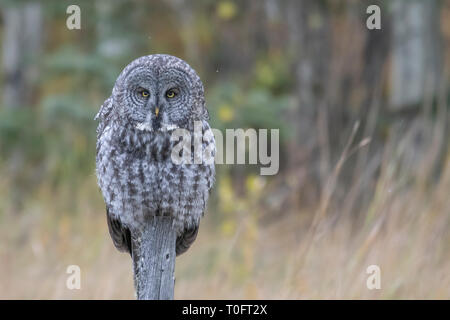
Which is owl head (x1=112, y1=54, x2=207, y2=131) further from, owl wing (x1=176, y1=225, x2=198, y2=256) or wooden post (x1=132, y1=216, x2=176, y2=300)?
owl wing (x1=176, y1=225, x2=198, y2=256)

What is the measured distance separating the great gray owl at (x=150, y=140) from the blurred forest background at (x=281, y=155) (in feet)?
2.53

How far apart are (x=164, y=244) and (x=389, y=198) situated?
6.53 ft

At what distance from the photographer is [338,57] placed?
28.6ft

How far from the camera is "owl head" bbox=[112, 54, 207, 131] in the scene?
2.79m

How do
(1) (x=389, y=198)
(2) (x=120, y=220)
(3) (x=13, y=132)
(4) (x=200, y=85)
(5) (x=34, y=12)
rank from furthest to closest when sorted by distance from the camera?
(5) (x=34, y=12) → (3) (x=13, y=132) → (1) (x=389, y=198) → (2) (x=120, y=220) → (4) (x=200, y=85)

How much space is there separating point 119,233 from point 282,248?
317 centimetres

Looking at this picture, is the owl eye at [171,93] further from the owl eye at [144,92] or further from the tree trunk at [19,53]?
the tree trunk at [19,53]

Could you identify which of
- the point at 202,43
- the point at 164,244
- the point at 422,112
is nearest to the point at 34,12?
the point at 202,43

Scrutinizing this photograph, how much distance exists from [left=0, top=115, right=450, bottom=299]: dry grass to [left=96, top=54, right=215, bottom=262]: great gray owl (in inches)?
25.7

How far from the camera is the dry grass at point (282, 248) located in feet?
12.6

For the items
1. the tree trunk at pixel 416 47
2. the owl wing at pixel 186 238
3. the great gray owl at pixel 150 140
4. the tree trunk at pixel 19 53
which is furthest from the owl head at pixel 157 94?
the tree trunk at pixel 19 53

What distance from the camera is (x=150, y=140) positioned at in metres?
2.80

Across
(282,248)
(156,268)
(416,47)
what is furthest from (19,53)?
(156,268)

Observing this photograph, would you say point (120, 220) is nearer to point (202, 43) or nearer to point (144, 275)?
point (144, 275)
